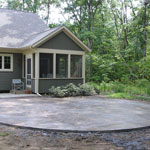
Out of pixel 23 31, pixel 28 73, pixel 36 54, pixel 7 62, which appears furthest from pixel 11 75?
pixel 23 31

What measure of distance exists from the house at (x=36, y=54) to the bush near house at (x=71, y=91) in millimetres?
717

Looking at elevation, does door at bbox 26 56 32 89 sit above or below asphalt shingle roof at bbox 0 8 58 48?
below

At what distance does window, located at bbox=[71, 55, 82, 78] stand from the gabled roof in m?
0.94

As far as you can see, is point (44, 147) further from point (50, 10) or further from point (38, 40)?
point (50, 10)

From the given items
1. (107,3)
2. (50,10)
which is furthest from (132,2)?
(50,10)

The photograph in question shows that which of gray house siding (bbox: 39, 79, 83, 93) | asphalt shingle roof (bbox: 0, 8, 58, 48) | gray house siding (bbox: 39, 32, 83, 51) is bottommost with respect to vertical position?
gray house siding (bbox: 39, 79, 83, 93)

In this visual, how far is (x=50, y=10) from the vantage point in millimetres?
31094

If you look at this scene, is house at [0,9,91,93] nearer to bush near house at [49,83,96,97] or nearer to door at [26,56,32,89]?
door at [26,56,32,89]

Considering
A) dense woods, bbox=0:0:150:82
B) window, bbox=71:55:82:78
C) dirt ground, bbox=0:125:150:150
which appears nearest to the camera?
dirt ground, bbox=0:125:150:150

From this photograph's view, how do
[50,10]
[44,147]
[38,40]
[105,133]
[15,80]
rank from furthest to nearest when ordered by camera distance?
[50,10]
[15,80]
[38,40]
[105,133]
[44,147]

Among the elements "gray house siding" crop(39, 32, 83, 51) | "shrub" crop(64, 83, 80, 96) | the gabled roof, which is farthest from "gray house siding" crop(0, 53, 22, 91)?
"shrub" crop(64, 83, 80, 96)

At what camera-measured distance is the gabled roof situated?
13.5m

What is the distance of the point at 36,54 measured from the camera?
13047 mm

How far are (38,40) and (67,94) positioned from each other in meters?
3.32
